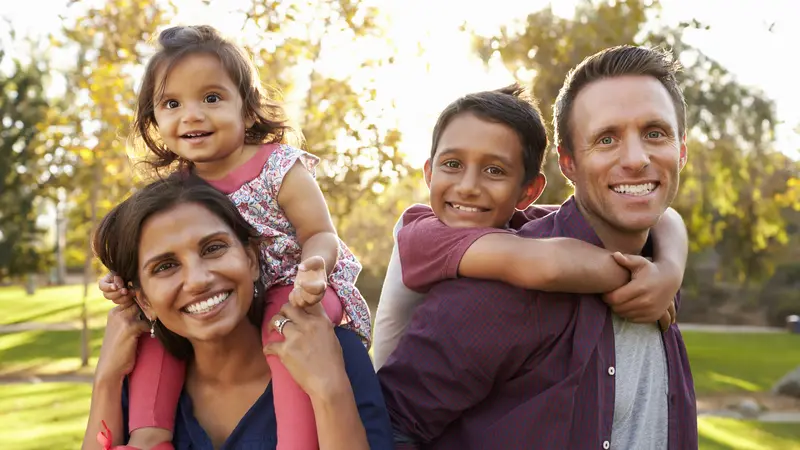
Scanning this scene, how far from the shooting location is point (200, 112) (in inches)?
111

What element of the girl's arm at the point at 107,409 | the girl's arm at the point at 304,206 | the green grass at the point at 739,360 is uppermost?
the girl's arm at the point at 304,206

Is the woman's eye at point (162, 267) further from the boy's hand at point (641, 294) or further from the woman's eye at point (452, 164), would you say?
the boy's hand at point (641, 294)

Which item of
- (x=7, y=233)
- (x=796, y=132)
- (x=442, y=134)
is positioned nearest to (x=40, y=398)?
(x=442, y=134)

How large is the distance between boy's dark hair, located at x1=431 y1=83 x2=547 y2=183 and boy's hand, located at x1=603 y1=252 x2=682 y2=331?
487mm

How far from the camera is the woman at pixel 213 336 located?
7.89ft

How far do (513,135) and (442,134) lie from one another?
0.23 metres

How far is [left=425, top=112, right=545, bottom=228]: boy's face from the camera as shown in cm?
256

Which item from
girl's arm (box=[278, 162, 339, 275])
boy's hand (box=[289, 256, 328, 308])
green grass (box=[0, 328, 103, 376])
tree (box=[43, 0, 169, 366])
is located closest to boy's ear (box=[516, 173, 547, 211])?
girl's arm (box=[278, 162, 339, 275])

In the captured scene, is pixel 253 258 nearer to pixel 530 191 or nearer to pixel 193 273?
pixel 193 273

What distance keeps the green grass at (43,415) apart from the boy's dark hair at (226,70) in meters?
4.97

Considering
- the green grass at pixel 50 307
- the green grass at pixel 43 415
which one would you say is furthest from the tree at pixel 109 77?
the green grass at pixel 50 307

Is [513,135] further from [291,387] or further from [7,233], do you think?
[7,233]

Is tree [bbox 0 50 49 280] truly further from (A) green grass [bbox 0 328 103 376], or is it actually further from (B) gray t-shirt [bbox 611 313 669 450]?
(B) gray t-shirt [bbox 611 313 669 450]

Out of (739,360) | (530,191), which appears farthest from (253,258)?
(739,360)
